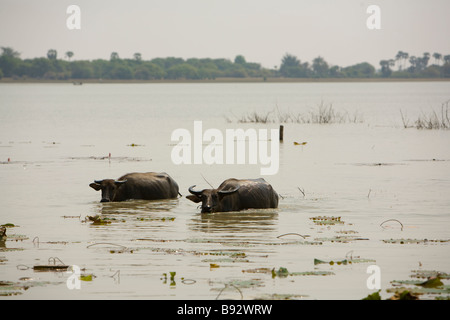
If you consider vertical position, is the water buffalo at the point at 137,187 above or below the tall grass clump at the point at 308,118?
above

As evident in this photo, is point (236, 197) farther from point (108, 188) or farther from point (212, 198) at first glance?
point (108, 188)

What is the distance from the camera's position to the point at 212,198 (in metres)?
18.1

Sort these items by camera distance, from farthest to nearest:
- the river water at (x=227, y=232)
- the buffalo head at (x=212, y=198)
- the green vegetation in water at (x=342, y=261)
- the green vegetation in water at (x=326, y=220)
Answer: the buffalo head at (x=212, y=198) → the green vegetation in water at (x=326, y=220) → the green vegetation in water at (x=342, y=261) → the river water at (x=227, y=232)

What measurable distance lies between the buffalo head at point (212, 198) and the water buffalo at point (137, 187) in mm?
2418

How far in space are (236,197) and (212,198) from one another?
0.62 meters

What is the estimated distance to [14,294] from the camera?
10.6 metres

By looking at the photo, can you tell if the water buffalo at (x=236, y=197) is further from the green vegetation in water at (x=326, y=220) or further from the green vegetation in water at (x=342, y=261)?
the green vegetation in water at (x=342, y=261)

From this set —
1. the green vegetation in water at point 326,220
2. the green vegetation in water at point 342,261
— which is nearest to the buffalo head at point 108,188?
the green vegetation in water at point 326,220

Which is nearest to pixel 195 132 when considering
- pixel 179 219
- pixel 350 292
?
pixel 179 219

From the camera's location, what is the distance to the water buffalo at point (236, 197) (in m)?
18.1

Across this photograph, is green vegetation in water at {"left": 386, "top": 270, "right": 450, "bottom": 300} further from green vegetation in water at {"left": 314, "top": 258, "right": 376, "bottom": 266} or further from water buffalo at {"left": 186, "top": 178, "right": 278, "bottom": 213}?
water buffalo at {"left": 186, "top": 178, "right": 278, "bottom": 213}

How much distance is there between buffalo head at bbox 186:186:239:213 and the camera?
18000 millimetres

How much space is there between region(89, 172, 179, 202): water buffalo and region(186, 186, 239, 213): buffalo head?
242 centimetres

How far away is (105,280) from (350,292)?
3284mm
